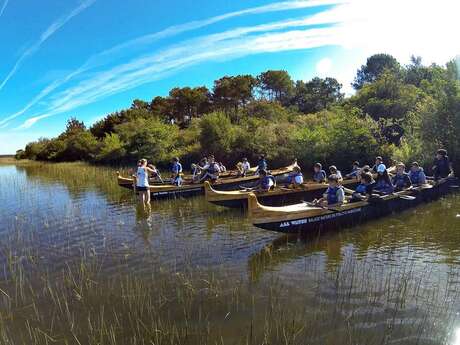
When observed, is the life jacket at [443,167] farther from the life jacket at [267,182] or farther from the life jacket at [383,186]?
the life jacket at [267,182]

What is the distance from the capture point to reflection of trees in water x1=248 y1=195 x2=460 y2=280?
9.27m

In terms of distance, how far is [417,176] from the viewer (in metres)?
15.4

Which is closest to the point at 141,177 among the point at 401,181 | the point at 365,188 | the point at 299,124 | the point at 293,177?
the point at 293,177

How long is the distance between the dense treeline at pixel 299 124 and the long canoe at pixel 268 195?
9190mm

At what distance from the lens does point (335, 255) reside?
959cm

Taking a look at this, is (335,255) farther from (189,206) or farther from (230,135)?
(230,135)

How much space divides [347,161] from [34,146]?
7262 centimetres

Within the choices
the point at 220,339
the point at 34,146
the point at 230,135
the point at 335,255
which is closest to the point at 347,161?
the point at 230,135

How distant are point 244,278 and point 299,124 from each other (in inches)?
982

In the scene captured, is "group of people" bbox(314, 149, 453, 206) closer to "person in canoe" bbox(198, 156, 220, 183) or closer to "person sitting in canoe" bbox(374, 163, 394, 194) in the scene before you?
"person sitting in canoe" bbox(374, 163, 394, 194)

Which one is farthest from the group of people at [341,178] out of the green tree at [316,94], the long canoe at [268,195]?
the green tree at [316,94]

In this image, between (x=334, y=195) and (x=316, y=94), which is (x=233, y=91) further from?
(x=334, y=195)

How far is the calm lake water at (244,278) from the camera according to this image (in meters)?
6.15

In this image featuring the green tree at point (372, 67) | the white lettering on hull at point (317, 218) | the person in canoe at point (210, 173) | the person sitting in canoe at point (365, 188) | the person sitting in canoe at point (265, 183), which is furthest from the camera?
the green tree at point (372, 67)
